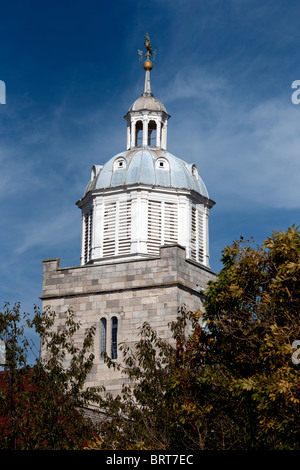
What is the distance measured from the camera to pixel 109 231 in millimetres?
51781

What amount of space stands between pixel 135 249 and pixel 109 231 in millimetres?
1673

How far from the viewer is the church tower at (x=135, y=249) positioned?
4922 cm

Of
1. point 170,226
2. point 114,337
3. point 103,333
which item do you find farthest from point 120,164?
point 114,337

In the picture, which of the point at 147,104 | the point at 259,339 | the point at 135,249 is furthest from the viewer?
the point at 147,104

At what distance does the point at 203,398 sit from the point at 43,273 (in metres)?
21.5

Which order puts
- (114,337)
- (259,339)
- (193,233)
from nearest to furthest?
(259,339) → (114,337) → (193,233)

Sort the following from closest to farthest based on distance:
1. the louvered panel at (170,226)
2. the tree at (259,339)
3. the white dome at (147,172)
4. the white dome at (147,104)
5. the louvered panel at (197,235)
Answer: the tree at (259,339) < the louvered panel at (170,226) < the white dome at (147,172) < the louvered panel at (197,235) < the white dome at (147,104)

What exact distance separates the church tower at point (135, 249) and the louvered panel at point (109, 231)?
0.16ft

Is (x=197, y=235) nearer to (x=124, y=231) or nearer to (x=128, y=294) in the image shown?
(x=124, y=231)

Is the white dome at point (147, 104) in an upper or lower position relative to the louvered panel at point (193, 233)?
upper

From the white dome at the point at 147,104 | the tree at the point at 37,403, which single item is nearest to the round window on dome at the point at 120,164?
the white dome at the point at 147,104

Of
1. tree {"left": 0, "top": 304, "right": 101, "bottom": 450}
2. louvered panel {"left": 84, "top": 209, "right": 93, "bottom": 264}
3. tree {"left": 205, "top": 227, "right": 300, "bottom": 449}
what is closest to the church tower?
louvered panel {"left": 84, "top": 209, "right": 93, "bottom": 264}

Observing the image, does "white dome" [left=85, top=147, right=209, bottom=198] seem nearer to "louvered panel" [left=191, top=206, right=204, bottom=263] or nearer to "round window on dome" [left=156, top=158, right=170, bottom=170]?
"round window on dome" [left=156, top=158, right=170, bottom=170]

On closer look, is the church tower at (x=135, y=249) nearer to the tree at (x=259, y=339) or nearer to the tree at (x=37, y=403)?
the tree at (x=37, y=403)
